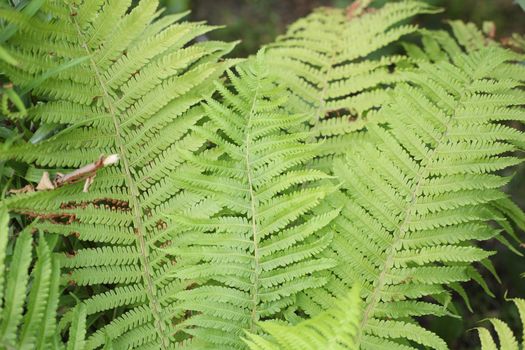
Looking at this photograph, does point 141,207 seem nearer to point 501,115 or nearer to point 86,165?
point 86,165

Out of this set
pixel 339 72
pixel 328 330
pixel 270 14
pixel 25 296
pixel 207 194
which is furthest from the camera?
A: pixel 270 14

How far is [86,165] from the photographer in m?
1.36

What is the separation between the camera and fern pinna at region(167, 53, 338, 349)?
138 centimetres

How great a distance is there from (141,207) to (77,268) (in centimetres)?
24

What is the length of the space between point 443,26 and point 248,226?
2367mm

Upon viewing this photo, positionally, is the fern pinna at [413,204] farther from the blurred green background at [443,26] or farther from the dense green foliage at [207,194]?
the blurred green background at [443,26]

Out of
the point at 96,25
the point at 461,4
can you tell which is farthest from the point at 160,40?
the point at 461,4

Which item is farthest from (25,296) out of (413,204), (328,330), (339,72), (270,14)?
(270,14)

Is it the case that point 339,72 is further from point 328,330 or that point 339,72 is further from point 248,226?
point 328,330

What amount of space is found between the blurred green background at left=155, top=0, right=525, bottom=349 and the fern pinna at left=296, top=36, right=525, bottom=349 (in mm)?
942

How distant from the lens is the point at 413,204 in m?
1.46

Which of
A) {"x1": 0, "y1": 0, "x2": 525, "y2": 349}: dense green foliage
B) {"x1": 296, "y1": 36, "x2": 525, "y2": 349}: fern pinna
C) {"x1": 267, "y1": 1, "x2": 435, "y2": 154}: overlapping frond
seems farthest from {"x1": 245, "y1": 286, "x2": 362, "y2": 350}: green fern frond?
{"x1": 267, "y1": 1, "x2": 435, "y2": 154}: overlapping frond

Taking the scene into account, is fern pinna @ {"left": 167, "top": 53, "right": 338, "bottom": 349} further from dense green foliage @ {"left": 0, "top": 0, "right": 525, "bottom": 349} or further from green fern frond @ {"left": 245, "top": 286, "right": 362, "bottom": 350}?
green fern frond @ {"left": 245, "top": 286, "right": 362, "bottom": 350}

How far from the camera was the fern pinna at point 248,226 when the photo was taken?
138cm
